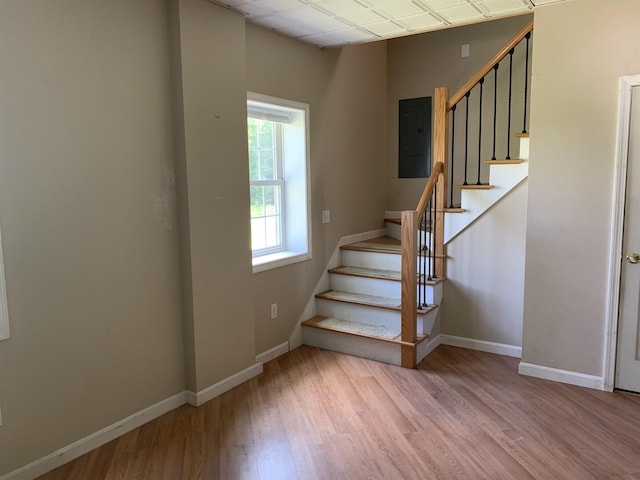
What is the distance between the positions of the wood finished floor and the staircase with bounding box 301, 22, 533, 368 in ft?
1.07

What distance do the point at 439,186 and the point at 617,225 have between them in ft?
4.47

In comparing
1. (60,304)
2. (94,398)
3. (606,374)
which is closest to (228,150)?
(60,304)

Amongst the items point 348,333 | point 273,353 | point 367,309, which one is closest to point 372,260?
A: point 367,309

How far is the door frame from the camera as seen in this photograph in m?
2.76

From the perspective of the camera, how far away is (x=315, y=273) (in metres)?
4.09

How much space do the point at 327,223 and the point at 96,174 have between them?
2204 millimetres

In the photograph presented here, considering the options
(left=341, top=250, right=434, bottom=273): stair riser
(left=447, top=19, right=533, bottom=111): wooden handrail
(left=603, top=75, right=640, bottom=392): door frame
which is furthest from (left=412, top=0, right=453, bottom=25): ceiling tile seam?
(left=341, top=250, right=434, bottom=273): stair riser

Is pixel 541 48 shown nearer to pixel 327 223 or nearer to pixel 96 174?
pixel 327 223

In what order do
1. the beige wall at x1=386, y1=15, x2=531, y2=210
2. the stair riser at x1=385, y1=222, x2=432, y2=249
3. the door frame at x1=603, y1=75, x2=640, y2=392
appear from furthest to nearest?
1. the stair riser at x1=385, y1=222, x2=432, y2=249
2. the beige wall at x1=386, y1=15, x2=531, y2=210
3. the door frame at x1=603, y1=75, x2=640, y2=392

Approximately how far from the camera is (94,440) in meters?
2.40

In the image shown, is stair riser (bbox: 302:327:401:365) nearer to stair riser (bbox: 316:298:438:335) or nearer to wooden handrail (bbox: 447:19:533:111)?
stair riser (bbox: 316:298:438:335)

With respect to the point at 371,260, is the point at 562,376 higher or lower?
lower

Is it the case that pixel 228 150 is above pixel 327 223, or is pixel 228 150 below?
above

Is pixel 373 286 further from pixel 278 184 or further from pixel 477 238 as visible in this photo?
pixel 278 184
